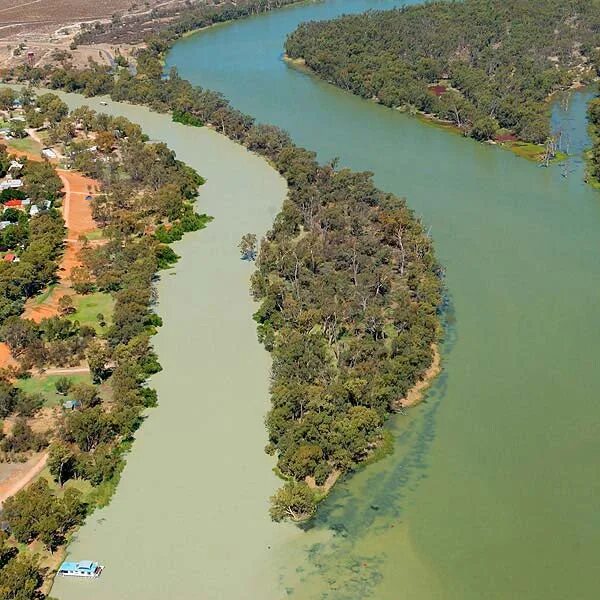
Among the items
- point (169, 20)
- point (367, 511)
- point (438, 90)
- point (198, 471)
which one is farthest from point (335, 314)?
point (169, 20)

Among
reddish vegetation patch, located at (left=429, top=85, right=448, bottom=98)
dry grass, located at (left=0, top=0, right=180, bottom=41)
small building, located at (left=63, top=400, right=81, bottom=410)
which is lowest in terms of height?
reddish vegetation patch, located at (left=429, top=85, right=448, bottom=98)

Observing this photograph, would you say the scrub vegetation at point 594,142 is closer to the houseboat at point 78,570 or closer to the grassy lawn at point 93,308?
the grassy lawn at point 93,308

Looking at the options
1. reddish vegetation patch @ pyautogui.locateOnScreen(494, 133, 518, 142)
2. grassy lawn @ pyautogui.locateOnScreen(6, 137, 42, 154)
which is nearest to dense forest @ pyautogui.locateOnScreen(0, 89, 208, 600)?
grassy lawn @ pyautogui.locateOnScreen(6, 137, 42, 154)

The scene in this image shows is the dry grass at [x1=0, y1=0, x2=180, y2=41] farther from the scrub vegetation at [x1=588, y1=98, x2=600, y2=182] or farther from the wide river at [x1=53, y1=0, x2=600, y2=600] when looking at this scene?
the scrub vegetation at [x1=588, y1=98, x2=600, y2=182]

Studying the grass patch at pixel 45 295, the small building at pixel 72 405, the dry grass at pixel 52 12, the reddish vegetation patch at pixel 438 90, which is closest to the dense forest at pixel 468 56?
the reddish vegetation patch at pixel 438 90

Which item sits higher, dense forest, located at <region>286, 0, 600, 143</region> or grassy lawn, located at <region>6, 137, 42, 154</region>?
grassy lawn, located at <region>6, 137, 42, 154</region>
